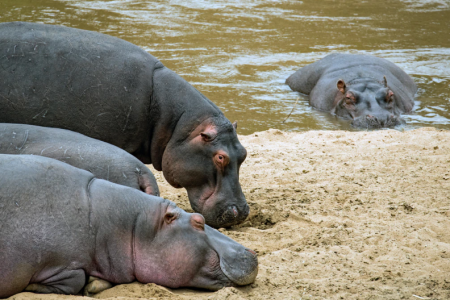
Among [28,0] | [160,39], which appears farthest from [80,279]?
[28,0]

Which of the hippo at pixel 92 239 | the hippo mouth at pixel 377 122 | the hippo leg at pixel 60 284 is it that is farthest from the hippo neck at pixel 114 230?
the hippo mouth at pixel 377 122

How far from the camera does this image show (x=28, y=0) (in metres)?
16.7

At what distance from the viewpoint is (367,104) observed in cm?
917

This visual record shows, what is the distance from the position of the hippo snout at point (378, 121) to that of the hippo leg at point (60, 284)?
630cm

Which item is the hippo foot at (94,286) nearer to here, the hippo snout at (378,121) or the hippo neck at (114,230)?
the hippo neck at (114,230)

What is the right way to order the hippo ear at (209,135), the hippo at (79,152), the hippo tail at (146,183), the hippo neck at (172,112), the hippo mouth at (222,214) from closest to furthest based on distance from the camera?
the hippo at (79,152)
the hippo tail at (146,183)
the hippo mouth at (222,214)
the hippo ear at (209,135)
the hippo neck at (172,112)

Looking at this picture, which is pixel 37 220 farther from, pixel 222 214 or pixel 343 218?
pixel 343 218

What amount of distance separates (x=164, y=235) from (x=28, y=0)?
14.8m

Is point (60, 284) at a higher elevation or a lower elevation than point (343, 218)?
higher

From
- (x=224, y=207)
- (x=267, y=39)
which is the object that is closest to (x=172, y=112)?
(x=224, y=207)

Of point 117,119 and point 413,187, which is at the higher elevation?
point 117,119

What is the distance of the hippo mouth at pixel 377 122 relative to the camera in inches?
345

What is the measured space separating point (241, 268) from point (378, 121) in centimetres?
582

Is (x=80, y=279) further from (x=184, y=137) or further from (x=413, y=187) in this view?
(x=413, y=187)
